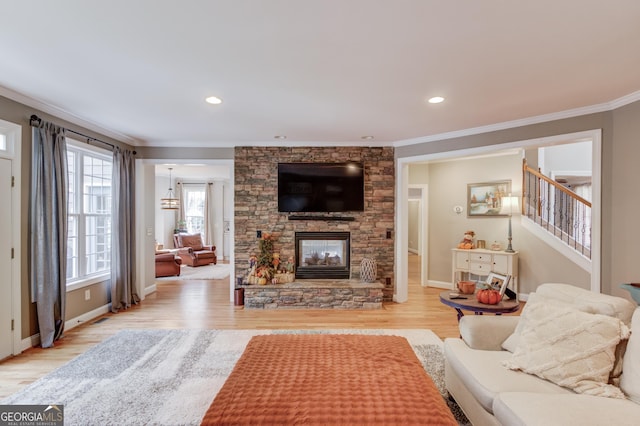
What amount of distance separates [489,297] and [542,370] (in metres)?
0.93

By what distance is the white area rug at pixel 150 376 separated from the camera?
2.23m

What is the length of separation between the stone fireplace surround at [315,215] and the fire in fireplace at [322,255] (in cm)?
8

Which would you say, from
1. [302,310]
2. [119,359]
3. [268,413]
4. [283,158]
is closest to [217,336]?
[119,359]

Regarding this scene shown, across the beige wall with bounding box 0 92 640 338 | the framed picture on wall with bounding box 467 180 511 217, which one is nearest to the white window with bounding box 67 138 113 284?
the beige wall with bounding box 0 92 640 338

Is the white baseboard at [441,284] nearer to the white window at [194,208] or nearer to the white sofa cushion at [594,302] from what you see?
the white sofa cushion at [594,302]

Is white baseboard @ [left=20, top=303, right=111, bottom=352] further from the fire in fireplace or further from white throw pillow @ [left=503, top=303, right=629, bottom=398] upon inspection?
white throw pillow @ [left=503, top=303, right=629, bottom=398]

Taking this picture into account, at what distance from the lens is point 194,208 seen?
10.3 m

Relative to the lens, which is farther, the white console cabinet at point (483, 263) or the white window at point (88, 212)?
the white console cabinet at point (483, 263)

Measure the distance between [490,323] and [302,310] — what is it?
2859mm

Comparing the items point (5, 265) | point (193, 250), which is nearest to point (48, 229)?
point (5, 265)

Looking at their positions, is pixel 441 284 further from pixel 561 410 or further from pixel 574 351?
pixel 561 410

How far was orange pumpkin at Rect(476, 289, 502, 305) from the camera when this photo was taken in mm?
2742

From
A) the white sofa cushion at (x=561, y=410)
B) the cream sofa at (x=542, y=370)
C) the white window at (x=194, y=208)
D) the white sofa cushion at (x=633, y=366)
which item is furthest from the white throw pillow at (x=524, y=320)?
the white window at (x=194, y=208)

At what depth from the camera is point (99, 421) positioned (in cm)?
212
